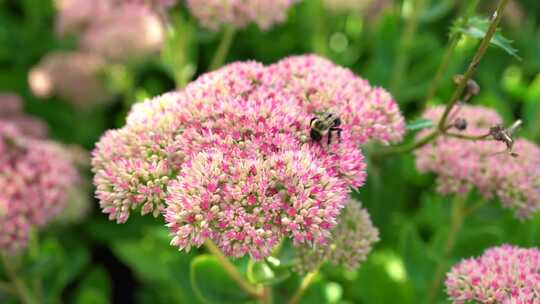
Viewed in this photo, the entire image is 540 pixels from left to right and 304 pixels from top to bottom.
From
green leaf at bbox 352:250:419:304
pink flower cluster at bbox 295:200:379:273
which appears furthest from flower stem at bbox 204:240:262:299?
green leaf at bbox 352:250:419:304

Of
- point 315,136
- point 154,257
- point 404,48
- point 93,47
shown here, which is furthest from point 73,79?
point 315,136

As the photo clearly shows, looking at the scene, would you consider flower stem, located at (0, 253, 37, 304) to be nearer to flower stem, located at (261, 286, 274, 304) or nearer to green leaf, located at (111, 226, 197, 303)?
green leaf, located at (111, 226, 197, 303)

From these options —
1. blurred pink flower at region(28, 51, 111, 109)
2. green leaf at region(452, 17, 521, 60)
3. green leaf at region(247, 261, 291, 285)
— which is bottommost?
green leaf at region(247, 261, 291, 285)

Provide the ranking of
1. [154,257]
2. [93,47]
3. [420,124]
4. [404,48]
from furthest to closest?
[93,47], [404,48], [154,257], [420,124]

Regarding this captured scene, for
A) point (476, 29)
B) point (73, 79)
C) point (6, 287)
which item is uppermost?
point (73, 79)

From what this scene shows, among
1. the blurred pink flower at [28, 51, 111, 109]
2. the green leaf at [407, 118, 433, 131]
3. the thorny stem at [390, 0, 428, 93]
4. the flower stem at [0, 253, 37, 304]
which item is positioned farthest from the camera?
the blurred pink flower at [28, 51, 111, 109]

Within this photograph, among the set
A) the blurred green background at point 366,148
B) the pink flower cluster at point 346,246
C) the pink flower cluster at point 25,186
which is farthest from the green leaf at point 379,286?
the pink flower cluster at point 25,186

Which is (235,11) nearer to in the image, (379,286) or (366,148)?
(366,148)
